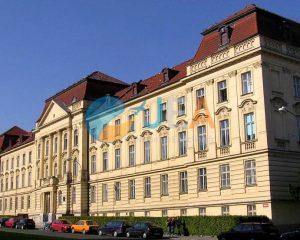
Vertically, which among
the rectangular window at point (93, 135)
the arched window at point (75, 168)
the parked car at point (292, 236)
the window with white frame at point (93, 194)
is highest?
the rectangular window at point (93, 135)

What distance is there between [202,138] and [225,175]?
4926mm

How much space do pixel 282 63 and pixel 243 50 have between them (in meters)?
3.63

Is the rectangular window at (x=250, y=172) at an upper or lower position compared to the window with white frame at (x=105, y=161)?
lower

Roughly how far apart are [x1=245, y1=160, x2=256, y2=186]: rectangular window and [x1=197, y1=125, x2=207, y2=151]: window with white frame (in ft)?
19.6

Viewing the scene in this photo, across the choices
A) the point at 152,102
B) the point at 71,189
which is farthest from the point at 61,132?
the point at 152,102

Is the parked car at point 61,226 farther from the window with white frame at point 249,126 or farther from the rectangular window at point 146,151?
the window with white frame at point 249,126

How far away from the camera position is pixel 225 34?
1780 inches

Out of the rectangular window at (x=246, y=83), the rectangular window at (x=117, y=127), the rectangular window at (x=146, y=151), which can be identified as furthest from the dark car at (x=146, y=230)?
the rectangular window at (x=117, y=127)

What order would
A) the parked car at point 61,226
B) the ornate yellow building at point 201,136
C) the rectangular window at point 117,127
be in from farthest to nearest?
the rectangular window at point 117,127 < the parked car at point 61,226 < the ornate yellow building at point 201,136

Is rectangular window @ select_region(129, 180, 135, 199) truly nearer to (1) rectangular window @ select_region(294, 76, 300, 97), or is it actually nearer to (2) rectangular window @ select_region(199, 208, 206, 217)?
(2) rectangular window @ select_region(199, 208, 206, 217)

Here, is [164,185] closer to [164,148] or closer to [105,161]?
[164,148]

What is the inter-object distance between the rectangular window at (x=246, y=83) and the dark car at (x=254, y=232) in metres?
13.8

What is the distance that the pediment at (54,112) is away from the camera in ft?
232

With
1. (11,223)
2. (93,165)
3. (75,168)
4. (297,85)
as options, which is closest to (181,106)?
(297,85)
